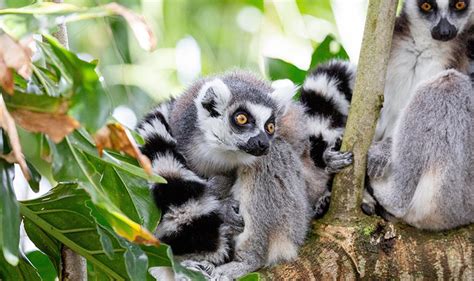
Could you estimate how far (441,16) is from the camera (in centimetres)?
410

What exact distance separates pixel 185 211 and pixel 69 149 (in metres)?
1.00

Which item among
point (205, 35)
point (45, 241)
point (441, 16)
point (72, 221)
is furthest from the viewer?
point (205, 35)

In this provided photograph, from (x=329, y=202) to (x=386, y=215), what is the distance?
359 mm

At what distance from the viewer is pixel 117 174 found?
2.81m

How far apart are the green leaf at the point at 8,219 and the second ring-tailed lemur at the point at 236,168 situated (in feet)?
3.47

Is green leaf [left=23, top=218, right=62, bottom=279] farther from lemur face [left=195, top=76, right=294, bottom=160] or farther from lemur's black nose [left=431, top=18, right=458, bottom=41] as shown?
lemur's black nose [left=431, top=18, right=458, bottom=41]

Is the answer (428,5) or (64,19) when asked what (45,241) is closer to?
(64,19)

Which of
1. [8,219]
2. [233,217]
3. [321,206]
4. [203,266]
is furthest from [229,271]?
[8,219]

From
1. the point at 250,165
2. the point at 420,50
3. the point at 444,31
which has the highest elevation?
the point at 444,31

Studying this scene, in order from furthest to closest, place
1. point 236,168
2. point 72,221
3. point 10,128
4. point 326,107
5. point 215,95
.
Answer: point 326,107
point 215,95
point 236,168
point 72,221
point 10,128

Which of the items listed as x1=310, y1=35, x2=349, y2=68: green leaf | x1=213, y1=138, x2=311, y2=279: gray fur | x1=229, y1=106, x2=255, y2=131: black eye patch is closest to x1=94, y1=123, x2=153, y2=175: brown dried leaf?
x1=213, y1=138, x2=311, y2=279: gray fur

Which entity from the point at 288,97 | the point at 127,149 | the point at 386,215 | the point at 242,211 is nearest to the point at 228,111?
the point at 288,97

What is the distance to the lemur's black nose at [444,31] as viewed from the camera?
400 centimetres

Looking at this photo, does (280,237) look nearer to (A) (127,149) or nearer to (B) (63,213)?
(B) (63,213)
